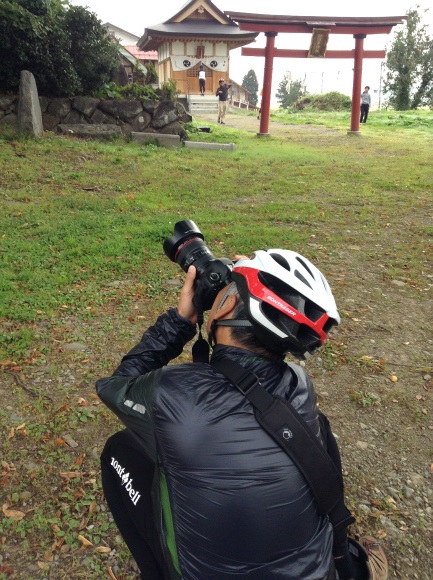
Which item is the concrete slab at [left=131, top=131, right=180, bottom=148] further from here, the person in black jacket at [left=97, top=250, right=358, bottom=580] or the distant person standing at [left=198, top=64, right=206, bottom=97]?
the distant person standing at [left=198, top=64, right=206, bottom=97]

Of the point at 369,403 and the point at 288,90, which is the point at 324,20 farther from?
the point at 288,90

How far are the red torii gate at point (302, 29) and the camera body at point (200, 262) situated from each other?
15711 millimetres

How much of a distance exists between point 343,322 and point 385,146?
12495mm

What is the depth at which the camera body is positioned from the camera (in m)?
Answer: 1.90

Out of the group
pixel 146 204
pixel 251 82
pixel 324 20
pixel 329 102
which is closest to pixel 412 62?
pixel 329 102

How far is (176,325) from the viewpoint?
2.03 meters

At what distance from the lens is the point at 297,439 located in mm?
1445

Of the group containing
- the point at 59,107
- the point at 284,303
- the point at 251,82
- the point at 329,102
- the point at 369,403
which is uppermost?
the point at 251,82

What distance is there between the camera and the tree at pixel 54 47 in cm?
988

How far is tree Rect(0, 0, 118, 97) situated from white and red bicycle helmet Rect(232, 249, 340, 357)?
34.0 feet

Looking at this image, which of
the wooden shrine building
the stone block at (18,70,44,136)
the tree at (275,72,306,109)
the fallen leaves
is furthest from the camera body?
the tree at (275,72,306,109)

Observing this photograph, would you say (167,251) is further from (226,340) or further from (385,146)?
(385,146)

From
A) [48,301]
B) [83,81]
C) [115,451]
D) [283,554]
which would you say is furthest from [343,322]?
[83,81]

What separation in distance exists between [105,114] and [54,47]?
6.10 feet
